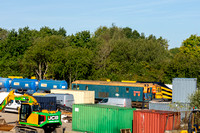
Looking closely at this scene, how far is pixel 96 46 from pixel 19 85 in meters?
32.1

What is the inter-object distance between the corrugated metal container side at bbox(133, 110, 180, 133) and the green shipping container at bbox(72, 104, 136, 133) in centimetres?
70

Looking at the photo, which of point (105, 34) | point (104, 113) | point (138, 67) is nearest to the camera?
point (104, 113)

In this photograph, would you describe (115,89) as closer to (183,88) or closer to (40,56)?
(183,88)

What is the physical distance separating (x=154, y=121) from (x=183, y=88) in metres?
10.8

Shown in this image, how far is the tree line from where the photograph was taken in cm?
5706

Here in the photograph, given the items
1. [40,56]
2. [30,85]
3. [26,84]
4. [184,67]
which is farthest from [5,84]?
[184,67]

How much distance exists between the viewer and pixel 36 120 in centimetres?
2061

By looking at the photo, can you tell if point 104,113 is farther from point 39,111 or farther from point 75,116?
point 39,111

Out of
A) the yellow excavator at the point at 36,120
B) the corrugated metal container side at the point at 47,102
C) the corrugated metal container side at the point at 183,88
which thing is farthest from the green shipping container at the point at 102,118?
the corrugated metal container side at the point at 183,88

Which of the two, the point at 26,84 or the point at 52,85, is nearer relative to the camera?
the point at 52,85

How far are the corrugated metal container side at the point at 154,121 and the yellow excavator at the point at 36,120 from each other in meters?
5.54

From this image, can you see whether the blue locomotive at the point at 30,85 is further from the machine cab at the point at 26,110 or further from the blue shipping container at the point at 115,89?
the machine cab at the point at 26,110

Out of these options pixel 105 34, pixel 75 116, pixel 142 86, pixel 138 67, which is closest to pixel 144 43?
pixel 138 67

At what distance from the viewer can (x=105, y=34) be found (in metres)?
98.4
